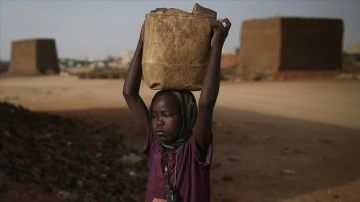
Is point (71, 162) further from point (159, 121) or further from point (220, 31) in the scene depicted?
point (220, 31)

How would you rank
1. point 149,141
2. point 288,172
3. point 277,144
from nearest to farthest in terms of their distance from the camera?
point 149,141 < point 288,172 < point 277,144

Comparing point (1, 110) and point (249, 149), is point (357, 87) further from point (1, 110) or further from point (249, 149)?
point (1, 110)

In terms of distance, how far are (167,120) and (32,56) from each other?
28078 mm

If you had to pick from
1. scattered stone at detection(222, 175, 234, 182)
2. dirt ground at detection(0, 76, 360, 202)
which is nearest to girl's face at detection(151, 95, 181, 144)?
dirt ground at detection(0, 76, 360, 202)

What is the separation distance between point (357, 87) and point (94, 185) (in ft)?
37.2

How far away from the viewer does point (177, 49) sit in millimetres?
1950

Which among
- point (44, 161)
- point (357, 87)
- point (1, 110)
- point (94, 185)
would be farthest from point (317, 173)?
point (357, 87)

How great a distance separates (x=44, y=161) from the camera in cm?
452

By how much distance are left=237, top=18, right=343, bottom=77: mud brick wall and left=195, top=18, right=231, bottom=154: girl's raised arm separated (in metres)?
15.5

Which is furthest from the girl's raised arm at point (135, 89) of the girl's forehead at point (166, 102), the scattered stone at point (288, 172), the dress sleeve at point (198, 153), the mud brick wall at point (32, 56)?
the mud brick wall at point (32, 56)

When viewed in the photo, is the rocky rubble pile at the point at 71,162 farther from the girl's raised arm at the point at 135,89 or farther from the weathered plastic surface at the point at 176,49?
the weathered plastic surface at the point at 176,49

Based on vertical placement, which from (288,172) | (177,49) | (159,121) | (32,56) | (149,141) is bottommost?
(32,56)

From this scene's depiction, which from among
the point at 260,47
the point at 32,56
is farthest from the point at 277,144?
the point at 32,56

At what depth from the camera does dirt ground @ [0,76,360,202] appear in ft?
14.0
